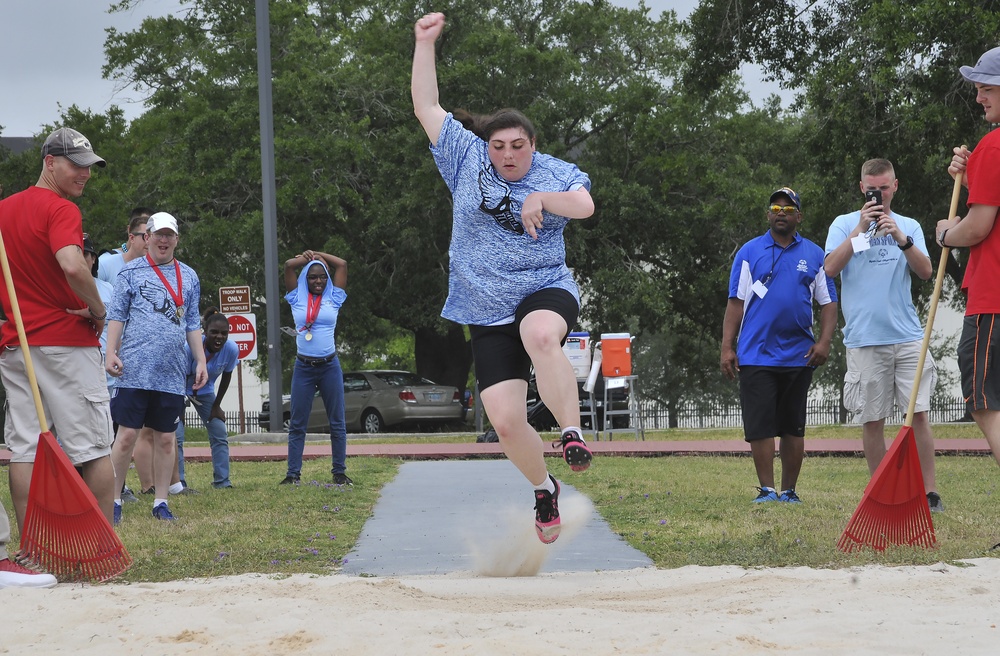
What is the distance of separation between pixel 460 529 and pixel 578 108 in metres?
20.4

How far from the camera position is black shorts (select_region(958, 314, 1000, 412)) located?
5211mm

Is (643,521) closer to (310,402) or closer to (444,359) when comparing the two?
(310,402)

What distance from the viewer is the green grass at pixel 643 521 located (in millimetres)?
5184

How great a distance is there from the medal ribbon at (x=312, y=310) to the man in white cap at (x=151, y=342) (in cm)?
195

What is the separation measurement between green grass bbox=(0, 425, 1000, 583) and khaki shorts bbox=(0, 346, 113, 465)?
633 millimetres

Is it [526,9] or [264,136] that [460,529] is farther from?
[526,9]

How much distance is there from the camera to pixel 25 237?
5.23 m

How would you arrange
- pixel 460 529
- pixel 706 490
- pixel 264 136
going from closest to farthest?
pixel 460 529 → pixel 706 490 → pixel 264 136

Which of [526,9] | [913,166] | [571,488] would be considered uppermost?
[526,9]

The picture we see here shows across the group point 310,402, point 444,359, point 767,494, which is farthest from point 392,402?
point 767,494

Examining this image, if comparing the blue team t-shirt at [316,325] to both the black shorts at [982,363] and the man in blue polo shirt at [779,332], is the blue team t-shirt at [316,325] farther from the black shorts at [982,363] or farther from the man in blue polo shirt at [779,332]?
the black shorts at [982,363]

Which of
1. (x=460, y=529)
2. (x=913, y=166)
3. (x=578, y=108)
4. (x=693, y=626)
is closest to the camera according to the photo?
(x=693, y=626)

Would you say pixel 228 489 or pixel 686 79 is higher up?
pixel 686 79

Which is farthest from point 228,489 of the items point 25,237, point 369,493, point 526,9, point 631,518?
point 526,9
